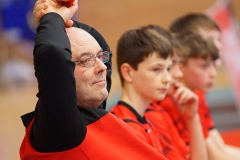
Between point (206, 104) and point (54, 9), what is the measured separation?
150 cm

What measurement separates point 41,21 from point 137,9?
3811 mm

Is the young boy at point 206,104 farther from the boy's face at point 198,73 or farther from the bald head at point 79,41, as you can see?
the bald head at point 79,41

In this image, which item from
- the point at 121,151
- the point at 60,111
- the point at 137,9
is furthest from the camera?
the point at 137,9

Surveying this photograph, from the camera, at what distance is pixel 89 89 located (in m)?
1.38

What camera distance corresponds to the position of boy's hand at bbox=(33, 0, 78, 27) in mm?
1351

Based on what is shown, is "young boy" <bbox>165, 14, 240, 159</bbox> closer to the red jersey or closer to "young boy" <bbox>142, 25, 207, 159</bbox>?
"young boy" <bbox>142, 25, 207, 159</bbox>

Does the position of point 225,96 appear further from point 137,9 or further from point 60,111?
point 60,111

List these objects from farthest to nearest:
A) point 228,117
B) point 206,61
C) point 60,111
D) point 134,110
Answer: point 228,117, point 206,61, point 134,110, point 60,111

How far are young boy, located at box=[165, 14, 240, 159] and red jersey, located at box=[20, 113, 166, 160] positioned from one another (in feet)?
3.52

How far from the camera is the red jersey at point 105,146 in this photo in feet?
4.11

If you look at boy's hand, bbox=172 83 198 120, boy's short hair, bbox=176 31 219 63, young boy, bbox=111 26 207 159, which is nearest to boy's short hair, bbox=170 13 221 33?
boy's short hair, bbox=176 31 219 63

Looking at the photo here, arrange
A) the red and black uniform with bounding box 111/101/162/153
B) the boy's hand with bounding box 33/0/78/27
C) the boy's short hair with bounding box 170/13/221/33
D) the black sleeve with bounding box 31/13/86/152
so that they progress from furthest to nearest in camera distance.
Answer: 1. the boy's short hair with bounding box 170/13/221/33
2. the red and black uniform with bounding box 111/101/162/153
3. the boy's hand with bounding box 33/0/78/27
4. the black sleeve with bounding box 31/13/86/152

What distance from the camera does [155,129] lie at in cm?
211

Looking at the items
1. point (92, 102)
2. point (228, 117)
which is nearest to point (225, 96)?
point (228, 117)
